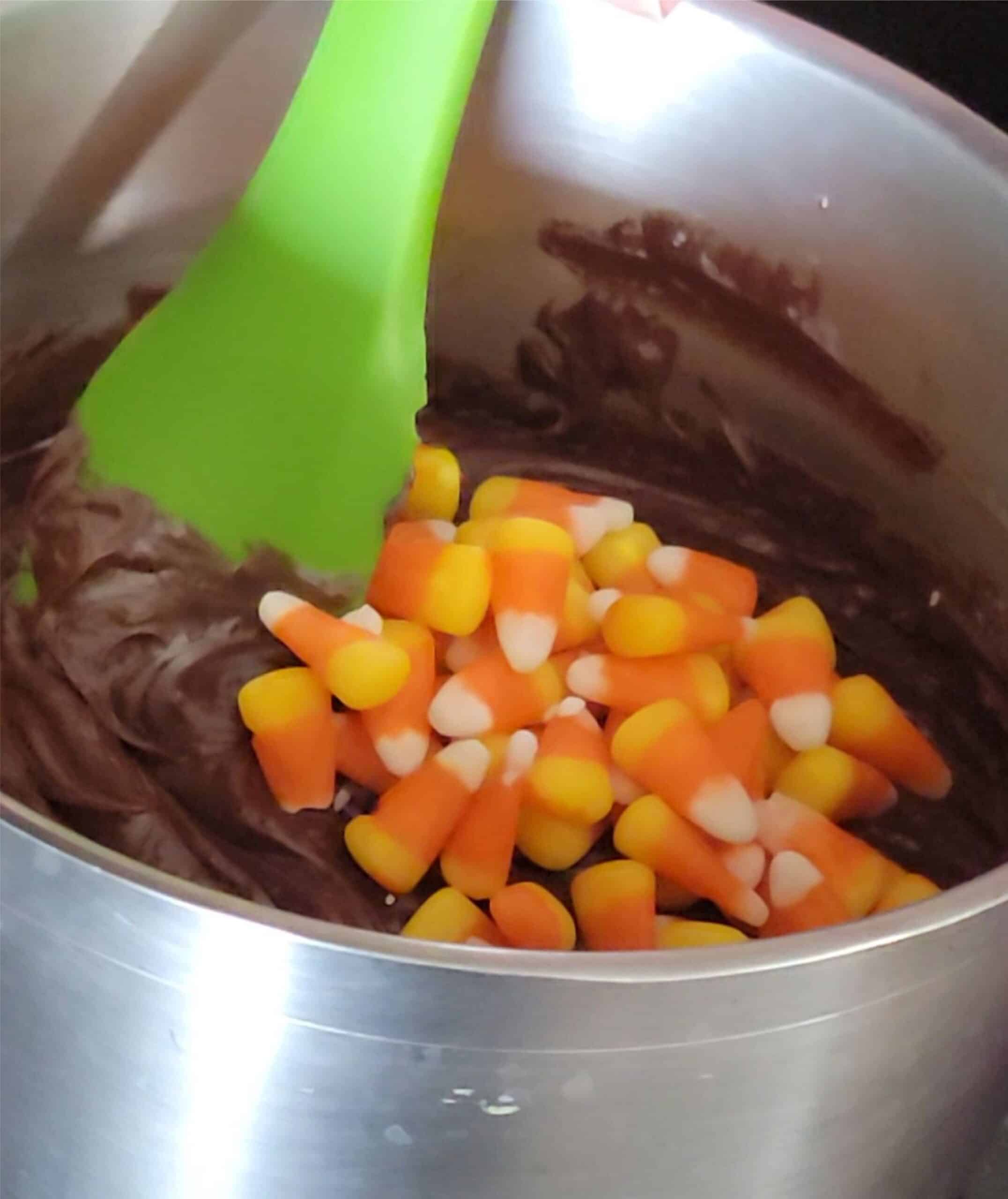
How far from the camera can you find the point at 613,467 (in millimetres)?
1230

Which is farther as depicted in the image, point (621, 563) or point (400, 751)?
point (621, 563)

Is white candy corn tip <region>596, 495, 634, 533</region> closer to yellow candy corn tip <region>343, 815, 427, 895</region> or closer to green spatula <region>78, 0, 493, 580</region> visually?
green spatula <region>78, 0, 493, 580</region>

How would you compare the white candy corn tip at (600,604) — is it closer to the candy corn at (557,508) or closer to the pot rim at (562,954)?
the candy corn at (557,508)

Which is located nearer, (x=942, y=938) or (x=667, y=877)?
(x=942, y=938)

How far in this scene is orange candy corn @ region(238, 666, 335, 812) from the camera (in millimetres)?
931

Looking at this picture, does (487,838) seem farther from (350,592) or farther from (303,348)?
(303,348)

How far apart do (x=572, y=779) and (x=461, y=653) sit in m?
0.15

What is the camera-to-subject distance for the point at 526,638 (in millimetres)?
995

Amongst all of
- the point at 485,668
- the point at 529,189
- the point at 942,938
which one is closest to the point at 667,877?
the point at 485,668

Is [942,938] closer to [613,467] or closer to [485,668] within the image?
[485,668]

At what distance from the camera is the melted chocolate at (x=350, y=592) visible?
2.98 feet

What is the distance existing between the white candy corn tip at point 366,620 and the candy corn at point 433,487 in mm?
125

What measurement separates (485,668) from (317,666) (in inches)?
4.7

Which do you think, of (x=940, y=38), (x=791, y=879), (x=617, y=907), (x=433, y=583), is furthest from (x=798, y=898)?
(x=940, y=38)
